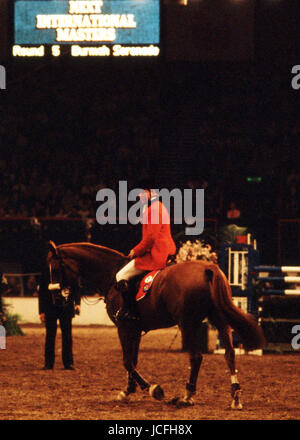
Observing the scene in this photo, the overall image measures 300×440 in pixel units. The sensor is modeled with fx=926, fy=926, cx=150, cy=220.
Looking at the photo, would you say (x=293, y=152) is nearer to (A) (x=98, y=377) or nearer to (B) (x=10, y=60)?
(B) (x=10, y=60)

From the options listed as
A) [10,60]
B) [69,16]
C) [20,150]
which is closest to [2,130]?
[20,150]

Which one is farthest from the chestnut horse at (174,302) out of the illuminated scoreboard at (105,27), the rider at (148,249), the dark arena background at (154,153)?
the illuminated scoreboard at (105,27)

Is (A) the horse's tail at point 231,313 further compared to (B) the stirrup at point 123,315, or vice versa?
(B) the stirrup at point 123,315

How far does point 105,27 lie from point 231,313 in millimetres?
16538

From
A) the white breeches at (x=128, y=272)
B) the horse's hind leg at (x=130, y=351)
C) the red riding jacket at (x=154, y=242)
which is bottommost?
the horse's hind leg at (x=130, y=351)

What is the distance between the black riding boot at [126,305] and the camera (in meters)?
10.0

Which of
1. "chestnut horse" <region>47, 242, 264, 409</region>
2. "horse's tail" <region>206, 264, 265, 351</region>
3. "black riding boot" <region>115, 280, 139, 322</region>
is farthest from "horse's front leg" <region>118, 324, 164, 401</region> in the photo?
"horse's tail" <region>206, 264, 265, 351</region>

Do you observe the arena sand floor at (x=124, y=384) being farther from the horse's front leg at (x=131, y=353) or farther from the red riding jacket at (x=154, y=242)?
the red riding jacket at (x=154, y=242)

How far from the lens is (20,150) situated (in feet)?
96.4

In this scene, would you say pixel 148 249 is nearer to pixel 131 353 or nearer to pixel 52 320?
pixel 131 353

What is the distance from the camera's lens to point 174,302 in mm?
9648

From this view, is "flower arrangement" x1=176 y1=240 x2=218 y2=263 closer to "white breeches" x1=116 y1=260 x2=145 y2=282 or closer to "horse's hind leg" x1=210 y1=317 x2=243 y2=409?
"white breeches" x1=116 y1=260 x2=145 y2=282

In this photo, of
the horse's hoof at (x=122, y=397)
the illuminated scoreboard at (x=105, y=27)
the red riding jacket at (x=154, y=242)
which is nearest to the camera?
the horse's hoof at (x=122, y=397)

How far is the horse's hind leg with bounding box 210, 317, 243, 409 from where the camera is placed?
9.14 meters
